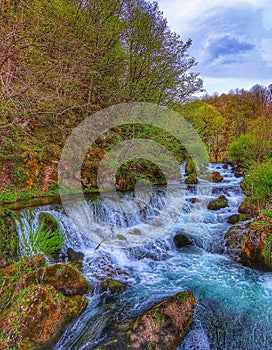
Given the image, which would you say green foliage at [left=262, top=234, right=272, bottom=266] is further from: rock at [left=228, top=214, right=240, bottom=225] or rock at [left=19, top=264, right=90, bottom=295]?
rock at [left=19, top=264, right=90, bottom=295]

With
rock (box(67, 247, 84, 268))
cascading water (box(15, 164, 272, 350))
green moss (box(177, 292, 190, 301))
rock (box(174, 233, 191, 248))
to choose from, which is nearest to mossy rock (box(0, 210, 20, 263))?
cascading water (box(15, 164, 272, 350))

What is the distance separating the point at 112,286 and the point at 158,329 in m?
1.57

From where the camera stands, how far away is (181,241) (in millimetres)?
6750

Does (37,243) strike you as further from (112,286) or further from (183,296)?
(183,296)

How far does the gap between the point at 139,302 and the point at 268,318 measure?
6.76 feet

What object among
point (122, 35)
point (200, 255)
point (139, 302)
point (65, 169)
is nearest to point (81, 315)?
point (139, 302)

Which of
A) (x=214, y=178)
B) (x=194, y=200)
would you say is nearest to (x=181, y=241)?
(x=194, y=200)

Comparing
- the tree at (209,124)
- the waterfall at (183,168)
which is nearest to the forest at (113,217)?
the tree at (209,124)

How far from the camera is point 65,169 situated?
8805mm

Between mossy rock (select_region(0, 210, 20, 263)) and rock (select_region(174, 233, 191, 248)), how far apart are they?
Answer: 13.5 feet

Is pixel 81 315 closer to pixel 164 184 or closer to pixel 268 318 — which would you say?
pixel 268 318

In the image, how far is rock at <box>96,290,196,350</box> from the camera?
2.97 m

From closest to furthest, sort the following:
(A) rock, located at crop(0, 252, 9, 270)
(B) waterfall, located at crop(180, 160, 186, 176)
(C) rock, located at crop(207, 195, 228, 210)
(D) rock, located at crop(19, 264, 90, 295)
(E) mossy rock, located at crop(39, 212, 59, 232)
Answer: (D) rock, located at crop(19, 264, 90, 295) < (A) rock, located at crop(0, 252, 9, 270) < (E) mossy rock, located at crop(39, 212, 59, 232) < (C) rock, located at crop(207, 195, 228, 210) < (B) waterfall, located at crop(180, 160, 186, 176)

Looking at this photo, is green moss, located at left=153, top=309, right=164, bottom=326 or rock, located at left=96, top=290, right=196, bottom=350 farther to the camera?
green moss, located at left=153, top=309, right=164, bottom=326
